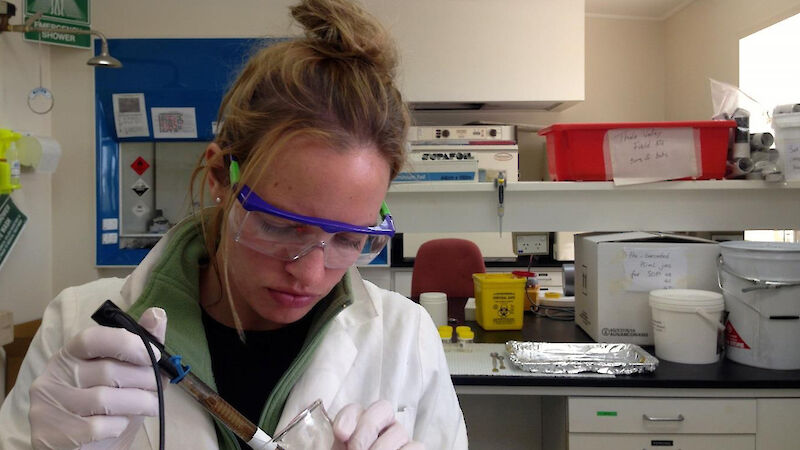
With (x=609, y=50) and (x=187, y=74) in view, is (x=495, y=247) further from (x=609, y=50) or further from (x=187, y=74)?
(x=187, y=74)

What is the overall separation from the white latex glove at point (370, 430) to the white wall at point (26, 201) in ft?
9.65

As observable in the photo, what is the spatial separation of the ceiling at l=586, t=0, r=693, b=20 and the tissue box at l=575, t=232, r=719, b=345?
2.89 m

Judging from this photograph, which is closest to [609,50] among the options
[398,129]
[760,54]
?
[760,54]

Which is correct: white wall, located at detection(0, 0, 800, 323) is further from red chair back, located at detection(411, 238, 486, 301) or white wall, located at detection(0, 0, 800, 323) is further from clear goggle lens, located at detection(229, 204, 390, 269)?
clear goggle lens, located at detection(229, 204, 390, 269)

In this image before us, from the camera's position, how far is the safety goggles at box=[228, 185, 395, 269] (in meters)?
0.93

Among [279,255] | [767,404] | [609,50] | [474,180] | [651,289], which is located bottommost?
[767,404]

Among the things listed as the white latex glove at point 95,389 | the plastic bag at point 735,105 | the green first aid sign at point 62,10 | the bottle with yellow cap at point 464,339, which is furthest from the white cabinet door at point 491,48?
the white latex glove at point 95,389

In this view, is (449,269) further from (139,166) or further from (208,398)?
(208,398)

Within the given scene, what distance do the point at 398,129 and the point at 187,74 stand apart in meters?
2.99

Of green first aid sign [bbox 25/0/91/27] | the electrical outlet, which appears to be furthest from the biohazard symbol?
green first aid sign [bbox 25/0/91/27]

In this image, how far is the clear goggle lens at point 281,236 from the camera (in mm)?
940

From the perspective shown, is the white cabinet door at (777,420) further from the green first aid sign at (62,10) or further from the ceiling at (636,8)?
the green first aid sign at (62,10)

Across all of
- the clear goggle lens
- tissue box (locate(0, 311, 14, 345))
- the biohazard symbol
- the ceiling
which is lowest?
tissue box (locate(0, 311, 14, 345))

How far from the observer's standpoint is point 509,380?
193 cm
